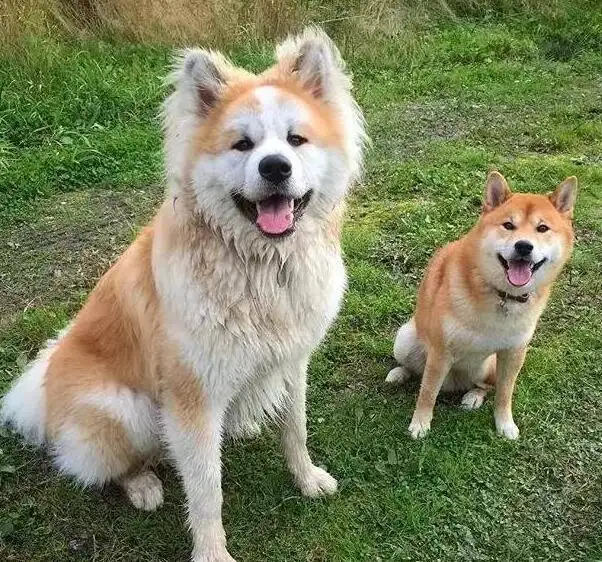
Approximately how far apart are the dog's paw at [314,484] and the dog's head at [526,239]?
1.06 m

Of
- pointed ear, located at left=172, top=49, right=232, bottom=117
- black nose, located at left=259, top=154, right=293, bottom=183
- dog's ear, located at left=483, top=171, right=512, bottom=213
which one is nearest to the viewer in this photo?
black nose, located at left=259, top=154, right=293, bottom=183

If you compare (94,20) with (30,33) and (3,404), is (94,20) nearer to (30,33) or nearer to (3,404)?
(30,33)

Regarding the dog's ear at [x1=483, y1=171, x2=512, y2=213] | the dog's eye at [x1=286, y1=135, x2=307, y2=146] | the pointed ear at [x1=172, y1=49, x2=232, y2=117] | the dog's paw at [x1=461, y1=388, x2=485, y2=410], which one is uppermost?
the pointed ear at [x1=172, y1=49, x2=232, y2=117]

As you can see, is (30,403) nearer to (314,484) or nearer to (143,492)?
(143,492)

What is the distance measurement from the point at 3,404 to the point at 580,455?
8.20 ft

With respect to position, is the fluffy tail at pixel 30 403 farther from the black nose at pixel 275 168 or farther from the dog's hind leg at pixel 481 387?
the dog's hind leg at pixel 481 387

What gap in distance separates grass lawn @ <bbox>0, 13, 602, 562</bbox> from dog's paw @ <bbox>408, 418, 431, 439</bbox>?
0.04 metres

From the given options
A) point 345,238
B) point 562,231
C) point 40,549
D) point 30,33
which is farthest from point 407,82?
Result: point 40,549

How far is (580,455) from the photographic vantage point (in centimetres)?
306

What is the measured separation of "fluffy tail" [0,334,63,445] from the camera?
2.92 m

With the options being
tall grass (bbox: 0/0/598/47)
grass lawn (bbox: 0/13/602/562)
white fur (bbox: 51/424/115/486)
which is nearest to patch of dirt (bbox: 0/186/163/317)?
grass lawn (bbox: 0/13/602/562)

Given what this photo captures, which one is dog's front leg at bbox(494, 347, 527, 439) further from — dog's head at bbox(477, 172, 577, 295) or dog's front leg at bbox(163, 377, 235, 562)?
dog's front leg at bbox(163, 377, 235, 562)

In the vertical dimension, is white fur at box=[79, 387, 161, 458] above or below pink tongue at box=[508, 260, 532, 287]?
below

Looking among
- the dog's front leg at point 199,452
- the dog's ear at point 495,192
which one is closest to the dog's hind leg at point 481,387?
the dog's ear at point 495,192
